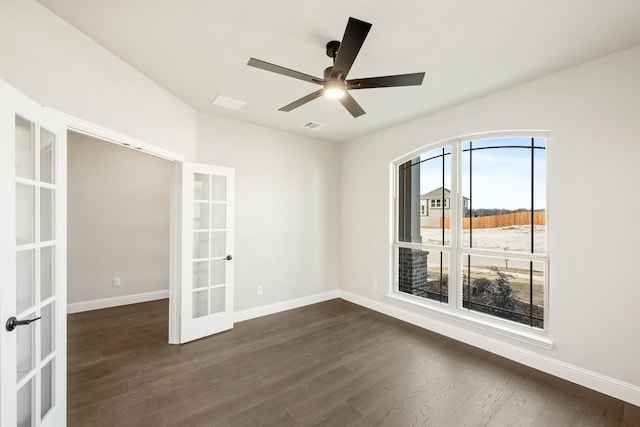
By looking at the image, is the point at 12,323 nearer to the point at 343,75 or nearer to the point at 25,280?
the point at 25,280

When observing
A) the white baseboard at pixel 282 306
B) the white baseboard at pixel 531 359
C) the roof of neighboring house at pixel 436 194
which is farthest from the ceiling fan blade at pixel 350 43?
the white baseboard at pixel 282 306

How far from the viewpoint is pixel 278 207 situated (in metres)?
4.44

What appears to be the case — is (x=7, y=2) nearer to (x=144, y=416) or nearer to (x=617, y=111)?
(x=144, y=416)

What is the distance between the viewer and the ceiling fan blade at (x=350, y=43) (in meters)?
1.50

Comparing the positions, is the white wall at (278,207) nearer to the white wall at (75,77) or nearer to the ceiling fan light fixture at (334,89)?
the white wall at (75,77)

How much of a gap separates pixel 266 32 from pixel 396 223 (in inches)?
126

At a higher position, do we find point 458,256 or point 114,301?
point 458,256

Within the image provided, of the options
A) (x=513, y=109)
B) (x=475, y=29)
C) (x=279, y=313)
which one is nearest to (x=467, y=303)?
(x=513, y=109)

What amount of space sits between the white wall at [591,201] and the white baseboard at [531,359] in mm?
38

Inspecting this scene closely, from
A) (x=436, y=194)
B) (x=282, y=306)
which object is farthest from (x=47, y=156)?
(x=436, y=194)

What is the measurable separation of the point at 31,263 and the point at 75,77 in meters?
1.37

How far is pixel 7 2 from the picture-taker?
1.54 meters

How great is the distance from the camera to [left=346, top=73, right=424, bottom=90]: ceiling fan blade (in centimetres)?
200

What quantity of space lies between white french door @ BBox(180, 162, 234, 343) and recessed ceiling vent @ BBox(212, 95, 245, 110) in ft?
2.59
